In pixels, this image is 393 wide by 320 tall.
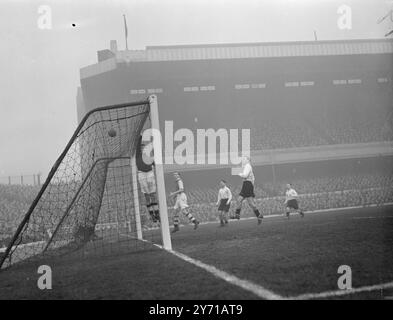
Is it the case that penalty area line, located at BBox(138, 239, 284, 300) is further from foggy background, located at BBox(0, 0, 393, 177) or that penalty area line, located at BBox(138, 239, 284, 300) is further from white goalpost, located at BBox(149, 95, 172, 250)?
foggy background, located at BBox(0, 0, 393, 177)

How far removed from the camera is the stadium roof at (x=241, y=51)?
24169mm

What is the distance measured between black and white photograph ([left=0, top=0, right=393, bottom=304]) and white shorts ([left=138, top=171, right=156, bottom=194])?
35mm

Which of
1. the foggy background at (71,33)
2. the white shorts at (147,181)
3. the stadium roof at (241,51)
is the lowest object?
the white shorts at (147,181)

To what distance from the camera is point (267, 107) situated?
2595cm

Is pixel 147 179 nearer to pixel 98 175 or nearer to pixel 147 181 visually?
pixel 147 181

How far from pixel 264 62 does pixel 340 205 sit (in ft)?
46.0

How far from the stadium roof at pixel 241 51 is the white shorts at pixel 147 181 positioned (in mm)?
18041

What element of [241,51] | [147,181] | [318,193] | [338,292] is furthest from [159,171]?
[241,51]

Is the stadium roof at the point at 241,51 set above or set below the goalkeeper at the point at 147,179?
above

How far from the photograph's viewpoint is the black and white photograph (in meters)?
3.52

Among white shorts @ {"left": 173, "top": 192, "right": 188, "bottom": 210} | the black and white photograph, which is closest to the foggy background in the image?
the black and white photograph

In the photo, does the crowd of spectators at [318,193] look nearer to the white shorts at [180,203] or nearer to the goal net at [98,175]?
the white shorts at [180,203]

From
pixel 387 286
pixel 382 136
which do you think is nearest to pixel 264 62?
pixel 382 136

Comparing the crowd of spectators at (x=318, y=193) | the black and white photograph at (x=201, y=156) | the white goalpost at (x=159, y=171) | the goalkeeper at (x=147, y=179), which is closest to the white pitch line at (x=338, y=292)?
the black and white photograph at (x=201, y=156)
